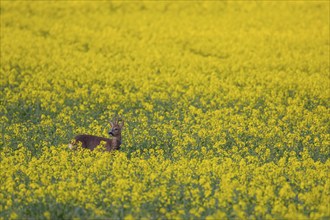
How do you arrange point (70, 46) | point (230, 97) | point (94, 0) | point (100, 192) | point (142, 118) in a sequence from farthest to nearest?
point (94, 0) < point (70, 46) < point (230, 97) < point (142, 118) < point (100, 192)

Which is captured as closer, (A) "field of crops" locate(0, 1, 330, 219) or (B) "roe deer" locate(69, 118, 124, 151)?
(A) "field of crops" locate(0, 1, 330, 219)

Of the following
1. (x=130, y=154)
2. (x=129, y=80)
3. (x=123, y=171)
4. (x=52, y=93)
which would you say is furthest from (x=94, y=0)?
(x=123, y=171)

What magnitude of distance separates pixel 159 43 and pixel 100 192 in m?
21.1

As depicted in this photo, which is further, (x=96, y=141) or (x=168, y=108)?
(x=168, y=108)

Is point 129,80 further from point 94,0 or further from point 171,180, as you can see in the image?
point 94,0

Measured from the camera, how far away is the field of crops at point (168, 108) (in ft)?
39.0

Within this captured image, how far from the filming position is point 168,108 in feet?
71.5

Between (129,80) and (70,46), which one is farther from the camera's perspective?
(70,46)

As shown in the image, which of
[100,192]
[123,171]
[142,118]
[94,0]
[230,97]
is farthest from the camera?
[94,0]

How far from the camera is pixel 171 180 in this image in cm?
1302

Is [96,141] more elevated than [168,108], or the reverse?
[96,141]

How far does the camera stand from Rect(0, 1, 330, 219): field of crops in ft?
39.0

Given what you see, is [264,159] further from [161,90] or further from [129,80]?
[129,80]

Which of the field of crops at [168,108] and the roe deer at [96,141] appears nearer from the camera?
the field of crops at [168,108]
